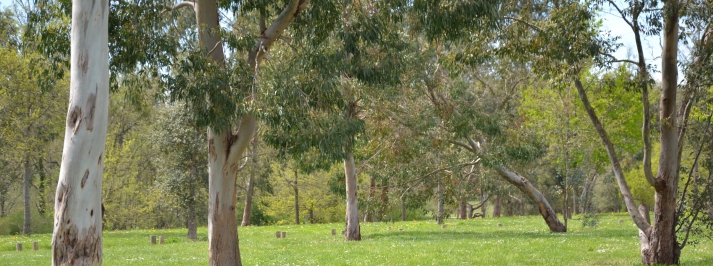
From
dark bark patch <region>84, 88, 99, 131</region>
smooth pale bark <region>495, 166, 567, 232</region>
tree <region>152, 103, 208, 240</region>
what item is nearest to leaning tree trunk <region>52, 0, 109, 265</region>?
dark bark patch <region>84, 88, 99, 131</region>

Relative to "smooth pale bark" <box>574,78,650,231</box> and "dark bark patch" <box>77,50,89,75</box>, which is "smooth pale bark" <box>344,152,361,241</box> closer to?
"smooth pale bark" <box>574,78,650,231</box>

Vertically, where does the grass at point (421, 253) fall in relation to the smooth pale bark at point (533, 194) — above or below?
below

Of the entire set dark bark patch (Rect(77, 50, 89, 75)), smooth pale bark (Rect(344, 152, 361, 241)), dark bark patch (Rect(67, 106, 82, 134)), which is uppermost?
dark bark patch (Rect(77, 50, 89, 75))

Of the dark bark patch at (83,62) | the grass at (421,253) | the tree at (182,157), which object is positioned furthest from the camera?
the tree at (182,157)

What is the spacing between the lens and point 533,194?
21.3m

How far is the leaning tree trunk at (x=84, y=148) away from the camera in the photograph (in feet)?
24.1

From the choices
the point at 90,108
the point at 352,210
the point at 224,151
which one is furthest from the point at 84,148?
the point at 352,210

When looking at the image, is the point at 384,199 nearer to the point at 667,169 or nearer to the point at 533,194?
the point at 533,194

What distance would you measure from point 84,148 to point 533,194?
1658 cm

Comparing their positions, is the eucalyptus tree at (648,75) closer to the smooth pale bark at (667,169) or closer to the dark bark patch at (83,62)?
the smooth pale bark at (667,169)

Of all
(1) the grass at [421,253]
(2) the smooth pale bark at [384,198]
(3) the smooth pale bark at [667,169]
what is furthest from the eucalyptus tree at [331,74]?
(2) the smooth pale bark at [384,198]

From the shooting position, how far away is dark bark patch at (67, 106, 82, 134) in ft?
24.7

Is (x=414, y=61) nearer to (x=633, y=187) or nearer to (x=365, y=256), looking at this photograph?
(x=365, y=256)

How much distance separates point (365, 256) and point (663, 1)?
8370 millimetres
